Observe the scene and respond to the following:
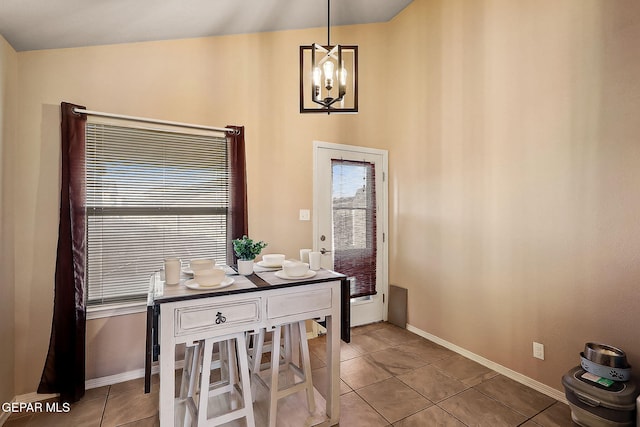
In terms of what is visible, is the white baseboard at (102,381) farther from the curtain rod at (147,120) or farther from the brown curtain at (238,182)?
the curtain rod at (147,120)

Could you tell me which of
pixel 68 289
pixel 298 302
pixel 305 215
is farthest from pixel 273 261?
pixel 68 289

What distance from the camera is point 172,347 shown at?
1.53 metres

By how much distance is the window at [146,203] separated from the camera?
236cm

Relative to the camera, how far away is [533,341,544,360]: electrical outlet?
7.54 ft

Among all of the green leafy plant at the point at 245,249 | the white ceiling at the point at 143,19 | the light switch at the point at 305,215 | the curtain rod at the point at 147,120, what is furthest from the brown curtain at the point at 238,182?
the white ceiling at the point at 143,19

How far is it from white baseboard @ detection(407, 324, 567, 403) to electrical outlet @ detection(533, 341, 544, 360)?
0.67ft

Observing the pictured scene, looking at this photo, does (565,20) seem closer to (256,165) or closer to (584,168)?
(584,168)

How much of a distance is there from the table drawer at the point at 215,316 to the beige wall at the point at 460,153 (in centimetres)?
131

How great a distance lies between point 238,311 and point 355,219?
214 cm

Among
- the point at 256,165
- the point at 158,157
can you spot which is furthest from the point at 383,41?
the point at 158,157

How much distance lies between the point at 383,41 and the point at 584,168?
2.71 metres

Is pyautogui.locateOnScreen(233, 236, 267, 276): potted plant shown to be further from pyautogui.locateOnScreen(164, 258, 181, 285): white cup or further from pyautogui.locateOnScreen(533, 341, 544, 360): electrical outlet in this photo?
pyautogui.locateOnScreen(533, 341, 544, 360): electrical outlet

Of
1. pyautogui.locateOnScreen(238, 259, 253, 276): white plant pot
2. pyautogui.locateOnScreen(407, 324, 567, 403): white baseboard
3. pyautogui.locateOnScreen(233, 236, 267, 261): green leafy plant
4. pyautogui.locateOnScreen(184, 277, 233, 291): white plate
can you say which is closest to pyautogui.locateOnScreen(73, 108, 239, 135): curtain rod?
pyautogui.locateOnScreen(233, 236, 267, 261): green leafy plant

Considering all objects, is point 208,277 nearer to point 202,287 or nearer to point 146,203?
point 202,287
